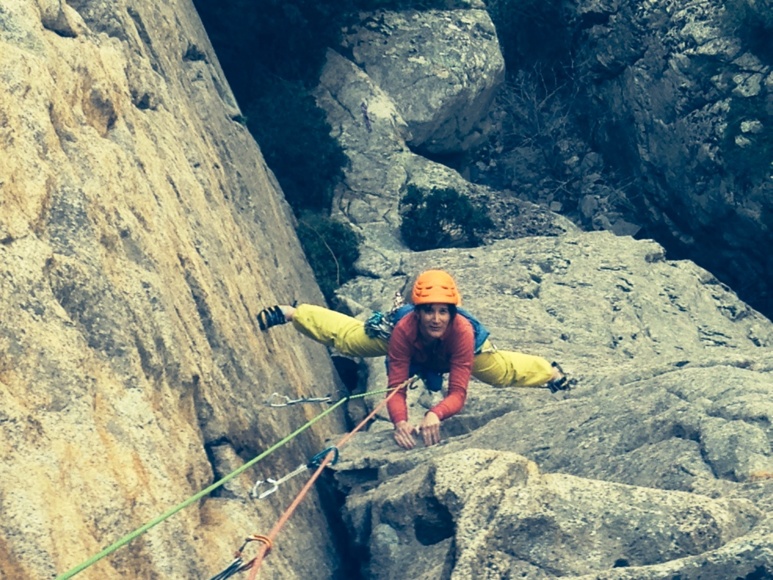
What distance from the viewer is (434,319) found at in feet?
27.3

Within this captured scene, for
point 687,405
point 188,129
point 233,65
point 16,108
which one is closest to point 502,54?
point 233,65

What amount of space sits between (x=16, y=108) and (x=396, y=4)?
14015mm

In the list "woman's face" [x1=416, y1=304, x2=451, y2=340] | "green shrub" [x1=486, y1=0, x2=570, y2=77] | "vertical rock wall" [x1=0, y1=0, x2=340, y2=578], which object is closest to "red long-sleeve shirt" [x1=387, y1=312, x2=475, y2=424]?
"woman's face" [x1=416, y1=304, x2=451, y2=340]

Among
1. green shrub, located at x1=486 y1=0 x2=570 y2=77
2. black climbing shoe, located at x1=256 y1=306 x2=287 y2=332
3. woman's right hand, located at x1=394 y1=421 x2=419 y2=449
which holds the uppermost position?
green shrub, located at x1=486 y1=0 x2=570 y2=77

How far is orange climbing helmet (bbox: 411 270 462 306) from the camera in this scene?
8211 mm

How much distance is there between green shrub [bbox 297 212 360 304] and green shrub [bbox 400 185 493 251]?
98 cm

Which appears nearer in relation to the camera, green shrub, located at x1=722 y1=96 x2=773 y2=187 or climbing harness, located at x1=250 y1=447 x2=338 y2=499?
climbing harness, located at x1=250 y1=447 x2=338 y2=499

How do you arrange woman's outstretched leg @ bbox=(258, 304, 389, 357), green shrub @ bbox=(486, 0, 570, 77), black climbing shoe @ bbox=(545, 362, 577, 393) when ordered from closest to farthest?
woman's outstretched leg @ bbox=(258, 304, 389, 357) → black climbing shoe @ bbox=(545, 362, 577, 393) → green shrub @ bbox=(486, 0, 570, 77)

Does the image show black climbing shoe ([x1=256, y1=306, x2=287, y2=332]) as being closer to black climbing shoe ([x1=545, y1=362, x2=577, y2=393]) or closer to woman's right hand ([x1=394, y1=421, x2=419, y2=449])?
woman's right hand ([x1=394, y1=421, x2=419, y2=449])

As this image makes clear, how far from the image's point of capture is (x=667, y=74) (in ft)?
57.8

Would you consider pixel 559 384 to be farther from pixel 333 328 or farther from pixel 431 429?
pixel 333 328

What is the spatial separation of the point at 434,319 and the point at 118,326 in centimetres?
271

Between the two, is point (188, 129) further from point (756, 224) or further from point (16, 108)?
point (756, 224)

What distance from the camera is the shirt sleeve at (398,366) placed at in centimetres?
860
